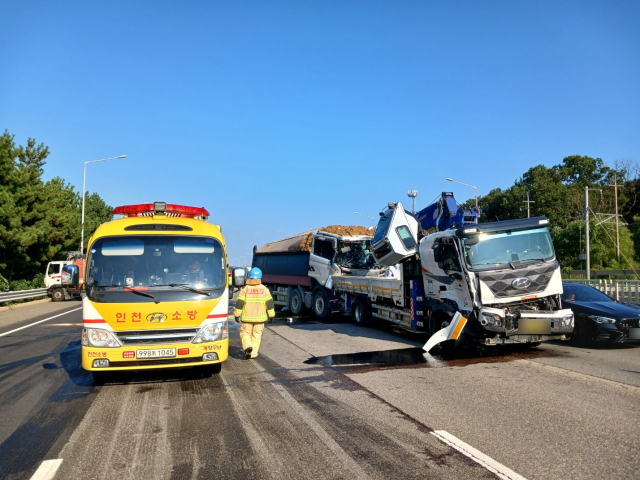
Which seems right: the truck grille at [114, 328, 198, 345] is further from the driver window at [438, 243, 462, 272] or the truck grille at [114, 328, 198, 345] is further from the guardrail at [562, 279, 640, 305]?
the guardrail at [562, 279, 640, 305]

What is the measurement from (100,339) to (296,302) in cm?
1279

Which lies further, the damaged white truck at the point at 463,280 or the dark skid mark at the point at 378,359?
the damaged white truck at the point at 463,280

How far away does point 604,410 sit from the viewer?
5742 mm

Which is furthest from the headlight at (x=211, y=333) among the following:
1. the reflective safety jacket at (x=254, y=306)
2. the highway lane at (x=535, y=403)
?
the highway lane at (x=535, y=403)

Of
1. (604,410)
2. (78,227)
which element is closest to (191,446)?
(604,410)

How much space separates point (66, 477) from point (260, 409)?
7.55ft

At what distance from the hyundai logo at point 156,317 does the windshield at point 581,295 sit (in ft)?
29.1

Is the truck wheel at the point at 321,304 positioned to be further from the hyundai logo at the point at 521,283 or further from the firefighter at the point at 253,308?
the hyundai logo at the point at 521,283

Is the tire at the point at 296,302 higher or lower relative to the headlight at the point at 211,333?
lower

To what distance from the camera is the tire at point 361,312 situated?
14.3 metres

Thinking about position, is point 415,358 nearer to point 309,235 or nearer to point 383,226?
point 383,226

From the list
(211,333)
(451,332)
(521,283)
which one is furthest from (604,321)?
(211,333)

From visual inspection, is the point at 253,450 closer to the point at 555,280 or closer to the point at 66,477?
the point at 66,477

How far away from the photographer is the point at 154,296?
22.0ft
